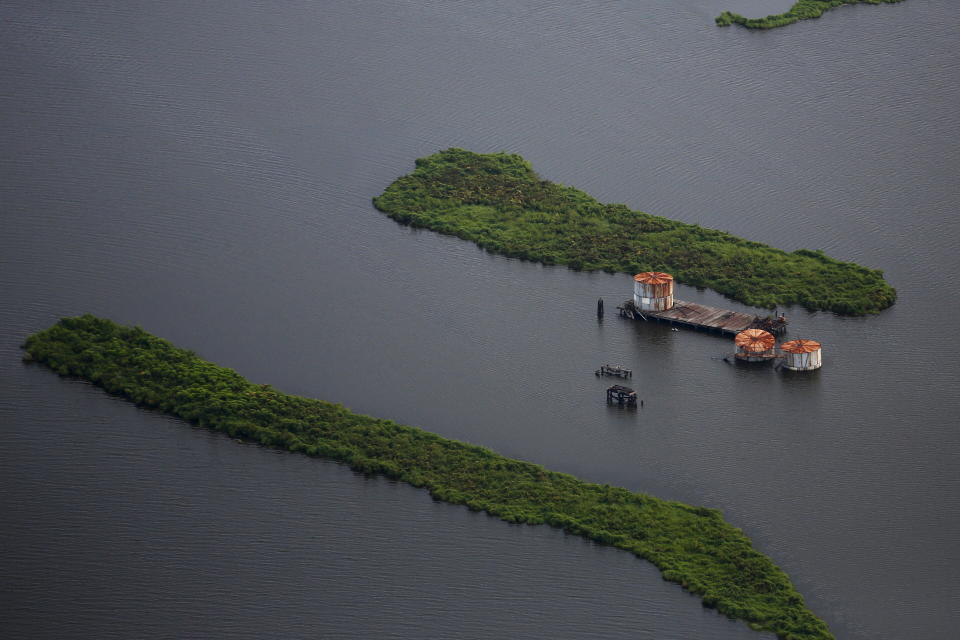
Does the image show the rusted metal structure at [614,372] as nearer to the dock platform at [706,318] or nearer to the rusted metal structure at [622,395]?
the rusted metal structure at [622,395]

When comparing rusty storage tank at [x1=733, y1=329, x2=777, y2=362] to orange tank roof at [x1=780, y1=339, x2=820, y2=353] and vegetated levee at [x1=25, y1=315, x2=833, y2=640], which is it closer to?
orange tank roof at [x1=780, y1=339, x2=820, y2=353]

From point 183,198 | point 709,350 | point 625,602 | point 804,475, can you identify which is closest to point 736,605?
point 625,602

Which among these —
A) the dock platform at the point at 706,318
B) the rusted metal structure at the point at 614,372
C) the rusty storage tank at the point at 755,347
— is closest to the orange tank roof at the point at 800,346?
the rusty storage tank at the point at 755,347

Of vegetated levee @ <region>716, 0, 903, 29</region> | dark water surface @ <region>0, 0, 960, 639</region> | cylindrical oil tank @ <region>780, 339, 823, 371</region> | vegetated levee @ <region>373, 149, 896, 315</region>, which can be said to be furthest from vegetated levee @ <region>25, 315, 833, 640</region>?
vegetated levee @ <region>716, 0, 903, 29</region>

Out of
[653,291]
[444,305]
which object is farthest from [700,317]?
[444,305]

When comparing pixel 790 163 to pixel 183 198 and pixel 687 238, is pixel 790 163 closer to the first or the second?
pixel 687 238

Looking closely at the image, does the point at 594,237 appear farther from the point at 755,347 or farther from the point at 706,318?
the point at 755,347
